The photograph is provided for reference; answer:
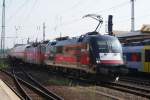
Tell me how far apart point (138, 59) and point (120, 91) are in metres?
11.7

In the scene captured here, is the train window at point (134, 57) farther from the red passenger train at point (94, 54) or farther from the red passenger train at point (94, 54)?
the red passenger train at point (94, 54)

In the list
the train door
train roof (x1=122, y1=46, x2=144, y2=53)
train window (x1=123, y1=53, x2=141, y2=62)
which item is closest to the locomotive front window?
the train door

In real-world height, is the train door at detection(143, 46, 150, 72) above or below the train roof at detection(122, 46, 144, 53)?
below

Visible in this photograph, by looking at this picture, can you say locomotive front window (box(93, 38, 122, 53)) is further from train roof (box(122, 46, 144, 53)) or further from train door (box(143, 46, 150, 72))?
train roof (box(122, 46, 144, 53))

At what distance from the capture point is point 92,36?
2281cm

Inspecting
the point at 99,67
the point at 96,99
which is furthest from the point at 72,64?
the point at 96,99

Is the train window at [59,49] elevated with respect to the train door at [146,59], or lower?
elevated

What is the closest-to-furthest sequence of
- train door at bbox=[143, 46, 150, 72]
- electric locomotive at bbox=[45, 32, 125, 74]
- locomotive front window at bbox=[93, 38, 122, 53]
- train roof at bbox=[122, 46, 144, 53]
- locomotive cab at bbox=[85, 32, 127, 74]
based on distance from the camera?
locomotive cab at bbox=[85, 32, 127, 74] → electric locomotive at bbox=[45, 32, 125, 74] → locomotive front window at bbox=[93, 38, 122, 53] → train door at bbox=[143, 46, 150, 72] → train roof at bbox=[122, 46, 144, 53]

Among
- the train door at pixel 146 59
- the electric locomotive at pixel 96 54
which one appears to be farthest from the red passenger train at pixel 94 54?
the train door at pixel 146 59

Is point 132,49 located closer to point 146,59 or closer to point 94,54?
point 146,59

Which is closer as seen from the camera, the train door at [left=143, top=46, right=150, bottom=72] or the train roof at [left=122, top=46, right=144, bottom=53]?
the train door at [left=143, top=46, right=150, bottom=72]

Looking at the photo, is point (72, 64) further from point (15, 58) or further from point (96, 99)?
point (15, 58)

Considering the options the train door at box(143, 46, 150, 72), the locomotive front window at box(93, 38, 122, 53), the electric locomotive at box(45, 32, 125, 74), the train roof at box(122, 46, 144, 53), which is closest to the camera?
the electric locomotive at box(45, 32, 125, 74)

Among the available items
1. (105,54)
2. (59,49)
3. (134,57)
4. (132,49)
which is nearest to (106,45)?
(105,54)
